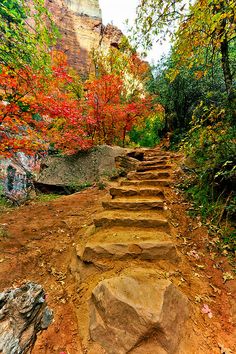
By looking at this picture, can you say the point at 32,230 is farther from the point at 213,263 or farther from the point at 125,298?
the point at 213,263

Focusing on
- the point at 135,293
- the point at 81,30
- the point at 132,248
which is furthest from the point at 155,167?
the point at 81,30

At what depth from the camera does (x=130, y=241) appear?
8.14 feet

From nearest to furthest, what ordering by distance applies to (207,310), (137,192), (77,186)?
(207,310)
(137,192)
(77,186)

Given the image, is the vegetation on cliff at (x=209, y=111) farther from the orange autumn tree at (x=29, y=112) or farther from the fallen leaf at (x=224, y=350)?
the orange autumn tree at (x=29, y=112)

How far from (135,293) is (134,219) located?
117cm

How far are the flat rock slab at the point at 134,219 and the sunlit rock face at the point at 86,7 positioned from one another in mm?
33266

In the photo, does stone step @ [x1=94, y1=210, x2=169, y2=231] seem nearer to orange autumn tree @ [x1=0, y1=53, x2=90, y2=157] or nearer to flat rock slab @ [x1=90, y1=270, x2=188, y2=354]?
flat rock slab @ [x1=90, y1=270, x2=188, y2=354]

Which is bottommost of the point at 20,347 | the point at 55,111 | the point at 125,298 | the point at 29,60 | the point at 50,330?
the point at 50,330

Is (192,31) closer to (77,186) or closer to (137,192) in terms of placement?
(137,192)

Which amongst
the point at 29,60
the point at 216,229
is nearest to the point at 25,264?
the point at 216,229

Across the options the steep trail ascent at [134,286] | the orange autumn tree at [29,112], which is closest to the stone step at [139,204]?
the steep trail ascent at [134,286]

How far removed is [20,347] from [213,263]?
234 centimetres

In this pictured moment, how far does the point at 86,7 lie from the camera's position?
26.5 m

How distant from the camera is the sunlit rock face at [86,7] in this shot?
26.0m
